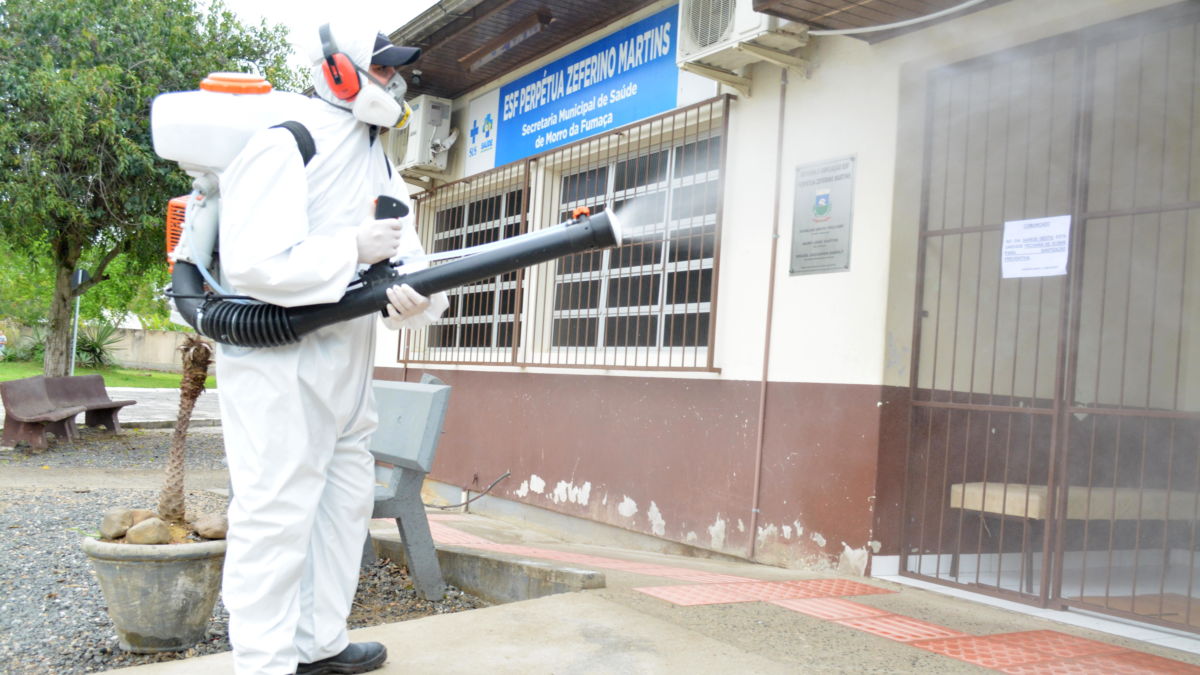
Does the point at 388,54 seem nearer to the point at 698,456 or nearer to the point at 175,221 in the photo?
the point at 175,221

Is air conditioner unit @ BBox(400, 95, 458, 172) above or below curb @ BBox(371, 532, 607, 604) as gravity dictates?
above

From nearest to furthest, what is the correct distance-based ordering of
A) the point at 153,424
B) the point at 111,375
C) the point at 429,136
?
the point at 429,136
the point at 153,424
the point at 111,375

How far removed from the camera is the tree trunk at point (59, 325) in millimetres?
11781

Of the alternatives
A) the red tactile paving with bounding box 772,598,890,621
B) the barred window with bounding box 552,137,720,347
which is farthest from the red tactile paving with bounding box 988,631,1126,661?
the barred window with bounding box 552,137,720,347

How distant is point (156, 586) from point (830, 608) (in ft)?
8.23

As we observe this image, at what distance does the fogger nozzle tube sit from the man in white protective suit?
2.0 inches

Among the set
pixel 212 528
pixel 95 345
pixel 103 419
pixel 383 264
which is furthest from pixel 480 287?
pixel 95 345

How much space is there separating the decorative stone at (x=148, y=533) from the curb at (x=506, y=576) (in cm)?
136

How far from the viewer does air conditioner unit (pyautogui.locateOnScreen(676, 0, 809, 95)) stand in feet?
16.3

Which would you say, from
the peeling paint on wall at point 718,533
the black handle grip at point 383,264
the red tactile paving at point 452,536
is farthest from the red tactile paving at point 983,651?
the red tactile paving at point 452,536

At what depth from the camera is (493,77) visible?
8.35 metres

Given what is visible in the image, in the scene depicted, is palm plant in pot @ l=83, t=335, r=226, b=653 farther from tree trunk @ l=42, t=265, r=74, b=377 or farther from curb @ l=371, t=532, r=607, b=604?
tree trunk @ l=42, t=265, r=74, b=377

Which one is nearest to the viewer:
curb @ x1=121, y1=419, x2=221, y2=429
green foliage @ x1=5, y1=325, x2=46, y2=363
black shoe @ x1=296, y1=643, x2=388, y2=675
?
black shoe @ x1=296, y1=643, x2=388, y2=675

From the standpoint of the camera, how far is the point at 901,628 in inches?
142
